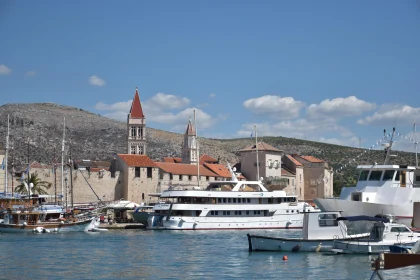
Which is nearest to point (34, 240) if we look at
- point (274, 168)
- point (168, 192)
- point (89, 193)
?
point (168, 192)

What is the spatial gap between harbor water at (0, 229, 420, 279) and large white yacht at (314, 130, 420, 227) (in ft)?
18.7

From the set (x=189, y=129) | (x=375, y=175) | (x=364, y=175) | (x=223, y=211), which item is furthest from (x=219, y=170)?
(x=375, y=175)

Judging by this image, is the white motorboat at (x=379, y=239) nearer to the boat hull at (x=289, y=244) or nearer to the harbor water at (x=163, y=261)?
the harbor water at (x=163, y=261)

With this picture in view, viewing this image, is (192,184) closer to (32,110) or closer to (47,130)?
(47,130)

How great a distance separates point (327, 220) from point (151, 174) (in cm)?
4532

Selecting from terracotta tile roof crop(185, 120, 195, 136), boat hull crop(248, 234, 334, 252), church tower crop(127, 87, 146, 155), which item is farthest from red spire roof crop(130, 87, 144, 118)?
boat hull crop(248, 234, 334, 252)

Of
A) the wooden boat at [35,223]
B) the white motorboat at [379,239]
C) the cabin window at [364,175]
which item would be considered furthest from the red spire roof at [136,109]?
the white motorboat at [379,239]

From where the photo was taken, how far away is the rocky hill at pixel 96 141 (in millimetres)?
148663

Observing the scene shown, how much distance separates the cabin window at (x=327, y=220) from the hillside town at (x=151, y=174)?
30.0 m

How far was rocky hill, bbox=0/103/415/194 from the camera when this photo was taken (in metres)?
149

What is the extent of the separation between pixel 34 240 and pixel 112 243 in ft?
18.1

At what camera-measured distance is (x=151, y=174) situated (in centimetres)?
7919

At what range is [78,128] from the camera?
175125 millimetres

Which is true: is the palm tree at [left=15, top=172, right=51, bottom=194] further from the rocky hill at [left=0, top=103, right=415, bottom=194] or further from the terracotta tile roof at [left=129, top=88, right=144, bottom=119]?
the rocky hill at [left=0, top=103, right=415, bottom=194]
